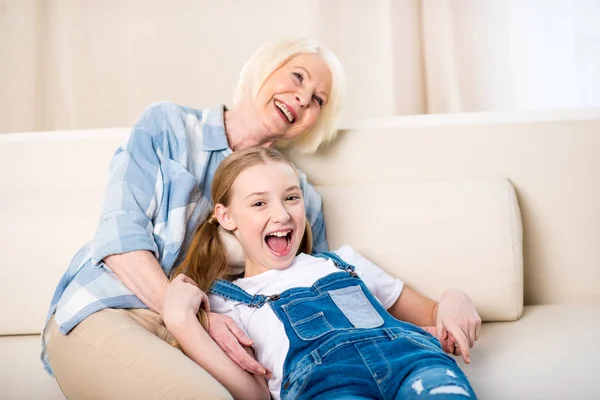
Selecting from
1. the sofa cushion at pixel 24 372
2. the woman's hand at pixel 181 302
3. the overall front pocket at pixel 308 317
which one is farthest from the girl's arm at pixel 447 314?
the sofa cushion at pixel 24 372

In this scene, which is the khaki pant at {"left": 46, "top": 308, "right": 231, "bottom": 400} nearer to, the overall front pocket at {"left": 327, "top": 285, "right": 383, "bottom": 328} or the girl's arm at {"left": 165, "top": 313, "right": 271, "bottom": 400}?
the girl's arm at {"left": 165, "top": 313, "right": 271, "bottom": 400}

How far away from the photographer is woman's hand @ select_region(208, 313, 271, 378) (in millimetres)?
1229

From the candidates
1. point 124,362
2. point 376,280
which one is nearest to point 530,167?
point 376,280

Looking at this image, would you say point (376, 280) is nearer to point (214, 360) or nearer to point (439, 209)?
point (439, 209)

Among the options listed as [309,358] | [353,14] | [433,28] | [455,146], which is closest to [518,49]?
[433,28]

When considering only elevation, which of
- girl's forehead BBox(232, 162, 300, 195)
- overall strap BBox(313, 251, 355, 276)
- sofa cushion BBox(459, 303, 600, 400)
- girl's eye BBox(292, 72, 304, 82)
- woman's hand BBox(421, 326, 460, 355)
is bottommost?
sofa cushion BBox(459, 303, 600, 400)

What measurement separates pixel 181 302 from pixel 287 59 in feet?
2.42

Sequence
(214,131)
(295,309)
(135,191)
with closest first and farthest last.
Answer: (295,309), (135,191), (214,131)

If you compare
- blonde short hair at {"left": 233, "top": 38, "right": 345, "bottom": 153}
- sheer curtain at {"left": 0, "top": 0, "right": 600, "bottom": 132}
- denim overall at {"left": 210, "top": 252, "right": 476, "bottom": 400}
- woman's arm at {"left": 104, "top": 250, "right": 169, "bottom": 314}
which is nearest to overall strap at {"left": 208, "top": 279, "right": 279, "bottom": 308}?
denim overall at {"left": 210, "top": 252, "right": 476, "bottom": 400}

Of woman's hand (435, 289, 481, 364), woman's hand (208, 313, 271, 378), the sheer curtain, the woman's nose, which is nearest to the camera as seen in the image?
woman's hand (208, 313, 271, 378)

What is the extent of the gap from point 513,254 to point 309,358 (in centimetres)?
78

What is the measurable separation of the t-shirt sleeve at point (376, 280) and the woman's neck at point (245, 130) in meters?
0.36

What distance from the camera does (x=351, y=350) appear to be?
121 cm

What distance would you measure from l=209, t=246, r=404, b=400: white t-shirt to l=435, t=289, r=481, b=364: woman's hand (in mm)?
177
